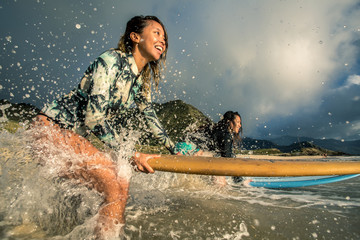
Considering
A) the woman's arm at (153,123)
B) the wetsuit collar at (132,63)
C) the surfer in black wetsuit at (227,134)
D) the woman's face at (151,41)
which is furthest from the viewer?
the surfer in black wetsuit at (227,134)

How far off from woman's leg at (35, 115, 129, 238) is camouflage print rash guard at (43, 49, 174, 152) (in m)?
0.11

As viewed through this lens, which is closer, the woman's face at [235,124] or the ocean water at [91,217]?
the ocean water at [91,217]

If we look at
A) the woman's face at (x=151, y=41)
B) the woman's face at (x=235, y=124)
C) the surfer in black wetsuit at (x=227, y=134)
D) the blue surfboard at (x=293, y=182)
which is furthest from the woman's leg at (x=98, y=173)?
the blue surfboard at (x=293, y=182)

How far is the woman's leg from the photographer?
139 centimetres

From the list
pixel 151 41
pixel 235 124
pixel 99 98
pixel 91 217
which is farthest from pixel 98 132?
pixel 235 124

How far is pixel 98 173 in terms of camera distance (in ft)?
4.66

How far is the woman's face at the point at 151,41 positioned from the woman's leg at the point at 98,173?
1.10 metres

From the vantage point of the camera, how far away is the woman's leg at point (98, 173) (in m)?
1.39

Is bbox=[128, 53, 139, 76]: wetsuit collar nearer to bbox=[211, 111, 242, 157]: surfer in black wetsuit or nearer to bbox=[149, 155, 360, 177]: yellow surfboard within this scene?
bbox=[149, 155, 360, 177]: yellow surfboard

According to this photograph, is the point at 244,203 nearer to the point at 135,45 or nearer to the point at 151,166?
the point at 151,166

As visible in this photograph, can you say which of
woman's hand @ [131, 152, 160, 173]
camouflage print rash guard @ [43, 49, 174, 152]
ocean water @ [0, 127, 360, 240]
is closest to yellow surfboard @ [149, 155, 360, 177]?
woman's hand @ [131, 152, 160, 173]

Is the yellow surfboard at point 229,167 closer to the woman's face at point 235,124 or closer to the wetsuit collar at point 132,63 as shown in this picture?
the wetsuit collar at point 132,63

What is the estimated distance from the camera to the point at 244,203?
2.80 meters

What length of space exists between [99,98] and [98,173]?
1.90 ft
